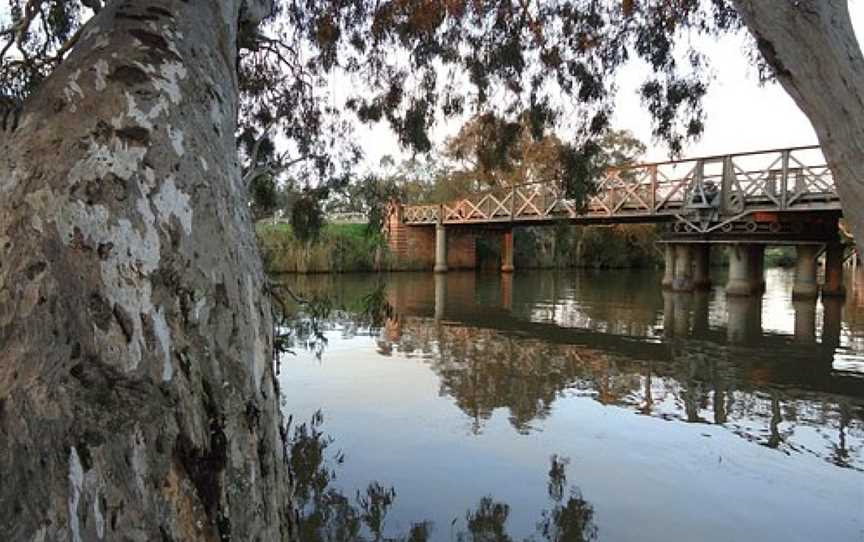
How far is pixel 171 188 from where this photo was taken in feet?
4.19

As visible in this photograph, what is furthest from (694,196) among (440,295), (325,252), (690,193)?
(325,252)

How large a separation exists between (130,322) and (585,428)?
427 cm

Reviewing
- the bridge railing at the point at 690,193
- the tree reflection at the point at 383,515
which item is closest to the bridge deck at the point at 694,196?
the bridge railing at the point at 690,193

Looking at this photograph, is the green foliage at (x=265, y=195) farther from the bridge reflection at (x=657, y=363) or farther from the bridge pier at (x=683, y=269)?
the bridge pier at (x=683, y=269)

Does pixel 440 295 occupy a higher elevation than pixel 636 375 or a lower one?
lower

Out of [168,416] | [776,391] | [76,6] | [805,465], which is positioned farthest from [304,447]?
[776,391]

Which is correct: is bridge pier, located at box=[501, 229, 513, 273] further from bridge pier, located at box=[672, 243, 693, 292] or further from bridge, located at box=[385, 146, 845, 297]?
bridge pier, located at box=[672, 243, 693, 292]

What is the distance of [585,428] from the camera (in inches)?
193

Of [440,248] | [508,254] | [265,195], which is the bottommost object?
[508,254]

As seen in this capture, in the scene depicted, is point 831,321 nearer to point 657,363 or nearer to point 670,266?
point 657,363

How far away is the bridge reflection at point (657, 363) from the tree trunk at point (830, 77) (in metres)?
3.16

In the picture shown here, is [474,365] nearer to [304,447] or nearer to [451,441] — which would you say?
[451,441]

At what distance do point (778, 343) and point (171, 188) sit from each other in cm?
932

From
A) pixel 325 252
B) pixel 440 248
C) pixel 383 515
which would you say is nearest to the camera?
pixel 383 515
